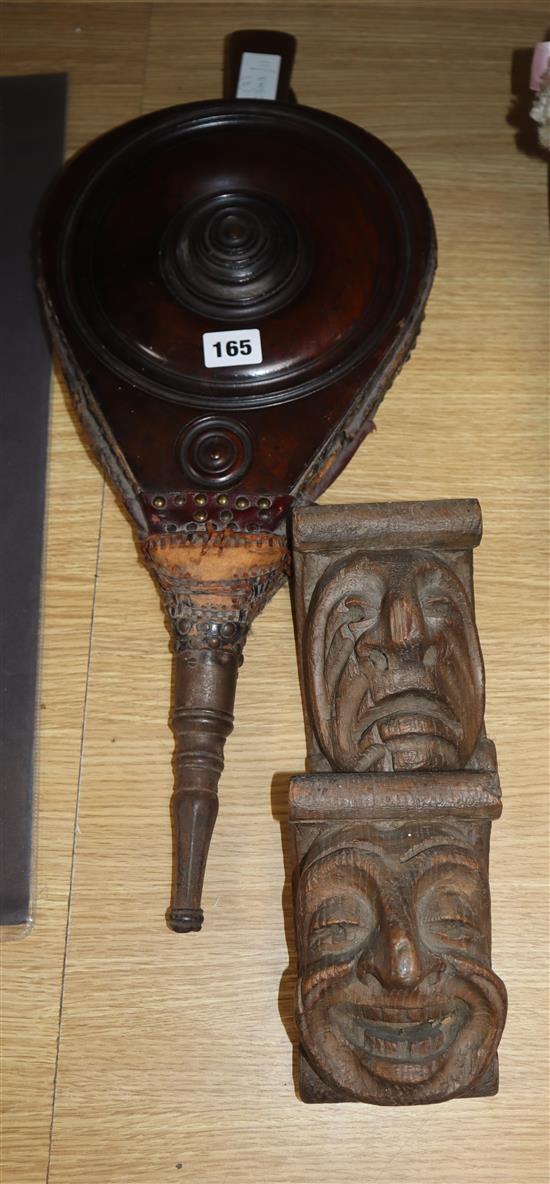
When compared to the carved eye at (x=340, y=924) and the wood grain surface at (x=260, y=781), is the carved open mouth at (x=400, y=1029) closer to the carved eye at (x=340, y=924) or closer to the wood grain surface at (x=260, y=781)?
the carved eye at (x=340, y=924)

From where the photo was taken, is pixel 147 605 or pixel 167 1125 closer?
pixel 167 1125

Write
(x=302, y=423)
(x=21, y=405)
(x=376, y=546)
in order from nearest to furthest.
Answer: (x=376, y=546)
(x=302, y=423)
(x=21, y=405)

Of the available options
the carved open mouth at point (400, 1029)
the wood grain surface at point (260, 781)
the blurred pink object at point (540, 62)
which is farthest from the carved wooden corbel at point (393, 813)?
the blurred pink object at point (540, 62)

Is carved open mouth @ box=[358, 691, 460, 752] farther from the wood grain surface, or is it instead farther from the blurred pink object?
the blurred pink object

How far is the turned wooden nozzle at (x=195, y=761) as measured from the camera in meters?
0.93

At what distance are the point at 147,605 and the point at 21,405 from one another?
243mm

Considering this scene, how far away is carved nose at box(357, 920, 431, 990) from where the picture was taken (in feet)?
2.54

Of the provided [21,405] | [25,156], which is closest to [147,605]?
[21,405]

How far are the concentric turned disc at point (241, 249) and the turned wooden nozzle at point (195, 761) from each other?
229 mm

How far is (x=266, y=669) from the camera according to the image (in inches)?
41.8

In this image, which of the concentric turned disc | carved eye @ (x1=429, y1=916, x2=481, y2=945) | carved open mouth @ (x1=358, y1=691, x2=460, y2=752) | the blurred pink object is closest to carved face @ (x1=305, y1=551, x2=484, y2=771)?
carved open mouth @ (x1=358, y1=691, x2=460, y2=752)

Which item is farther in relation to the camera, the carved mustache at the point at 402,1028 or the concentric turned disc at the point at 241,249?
the concentric turned disc at the point at 241,249

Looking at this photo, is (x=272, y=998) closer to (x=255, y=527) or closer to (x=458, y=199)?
(x=255, y=527)

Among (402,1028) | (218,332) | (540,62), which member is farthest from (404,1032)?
(540,62)
